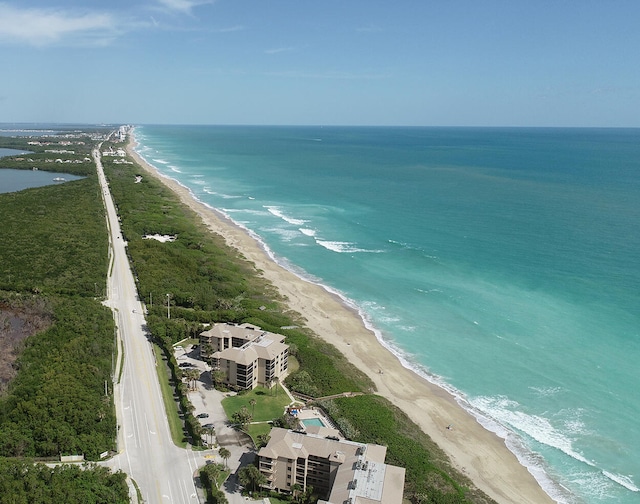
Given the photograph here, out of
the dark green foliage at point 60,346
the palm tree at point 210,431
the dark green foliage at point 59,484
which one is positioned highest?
the dark green foliage at point 60,346

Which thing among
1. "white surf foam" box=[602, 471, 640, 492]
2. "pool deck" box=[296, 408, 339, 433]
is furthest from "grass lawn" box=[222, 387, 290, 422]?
"white surf foam" box=[602, 471, 640, 492]

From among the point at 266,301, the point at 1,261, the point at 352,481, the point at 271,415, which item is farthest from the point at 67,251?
the point at 352,481

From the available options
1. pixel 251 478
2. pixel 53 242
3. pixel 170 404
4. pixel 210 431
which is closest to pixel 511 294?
pixel 210 431

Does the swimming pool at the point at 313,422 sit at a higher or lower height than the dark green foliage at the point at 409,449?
higher

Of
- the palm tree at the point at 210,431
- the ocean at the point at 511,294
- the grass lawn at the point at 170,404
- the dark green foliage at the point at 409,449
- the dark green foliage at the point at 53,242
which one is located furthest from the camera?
the dark green foliage at the point at 53,242

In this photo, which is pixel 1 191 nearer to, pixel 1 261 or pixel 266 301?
pixel 1 261

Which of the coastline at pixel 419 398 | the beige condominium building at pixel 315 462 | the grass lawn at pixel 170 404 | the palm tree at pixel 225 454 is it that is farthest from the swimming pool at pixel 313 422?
the grass lawn at pixel 170 404

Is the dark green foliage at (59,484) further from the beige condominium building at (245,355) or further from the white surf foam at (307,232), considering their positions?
the white surf foam at (307,232)

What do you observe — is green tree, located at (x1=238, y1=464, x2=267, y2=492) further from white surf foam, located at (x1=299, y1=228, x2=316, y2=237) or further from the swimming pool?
white surf foam, located at (x1=299, y1=228, x2=316, y2=237)
